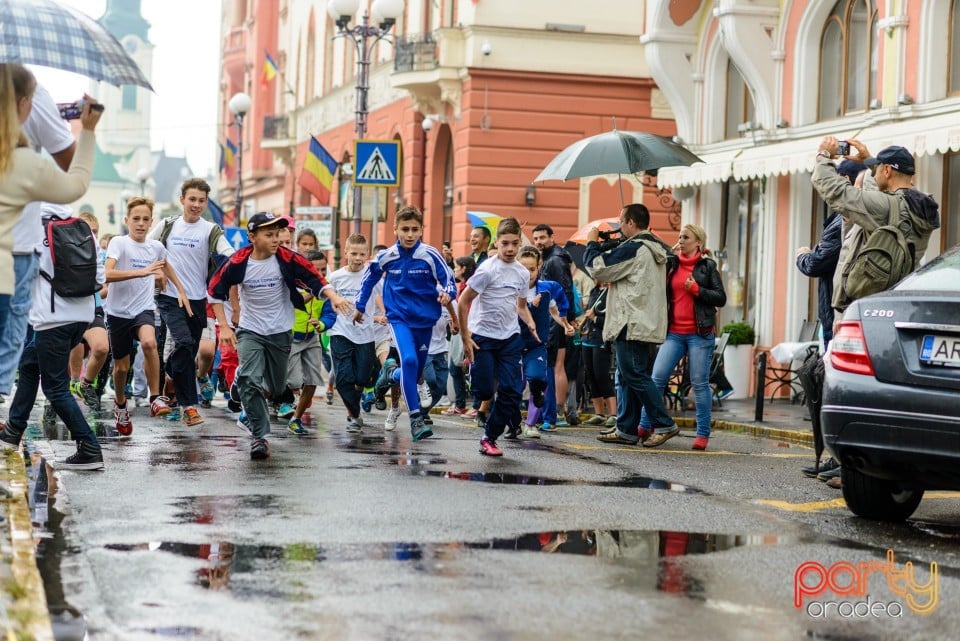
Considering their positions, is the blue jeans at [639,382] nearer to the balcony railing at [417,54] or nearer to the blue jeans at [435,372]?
the blue jeans at [435,372]

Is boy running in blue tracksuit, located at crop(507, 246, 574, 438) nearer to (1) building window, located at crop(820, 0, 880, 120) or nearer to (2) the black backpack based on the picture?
(2) the black backpack

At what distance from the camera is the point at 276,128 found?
52562 mm

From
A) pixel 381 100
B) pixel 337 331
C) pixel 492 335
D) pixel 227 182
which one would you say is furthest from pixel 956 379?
pixel 227 182

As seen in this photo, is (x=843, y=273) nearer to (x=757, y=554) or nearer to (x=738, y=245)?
(x=757, y=554)

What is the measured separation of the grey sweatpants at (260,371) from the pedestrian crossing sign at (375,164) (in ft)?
38.0

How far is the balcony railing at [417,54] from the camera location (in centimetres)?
3356

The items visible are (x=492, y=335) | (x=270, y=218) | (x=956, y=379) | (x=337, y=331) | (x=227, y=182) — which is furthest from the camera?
(x=227, y=182)

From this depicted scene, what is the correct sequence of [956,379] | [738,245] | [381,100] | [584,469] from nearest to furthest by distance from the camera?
[956,379] → [584,469] → [738,245] → [381,100]

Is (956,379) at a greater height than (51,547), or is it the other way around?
(956,379)

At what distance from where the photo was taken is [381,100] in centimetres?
3944

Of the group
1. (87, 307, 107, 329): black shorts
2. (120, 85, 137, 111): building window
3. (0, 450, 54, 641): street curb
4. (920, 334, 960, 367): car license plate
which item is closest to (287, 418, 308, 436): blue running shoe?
(87, 307, 107, 329): black shorts

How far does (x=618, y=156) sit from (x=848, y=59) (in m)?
7.32

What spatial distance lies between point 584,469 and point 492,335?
205 centimetres

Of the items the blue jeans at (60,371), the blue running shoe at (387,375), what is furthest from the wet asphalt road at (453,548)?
the blue running shoe at (387,375)
